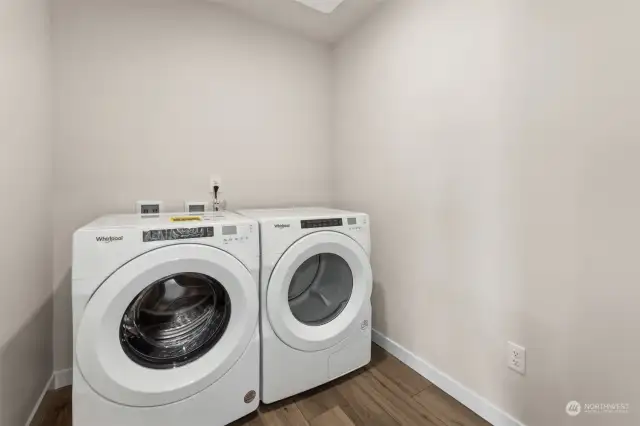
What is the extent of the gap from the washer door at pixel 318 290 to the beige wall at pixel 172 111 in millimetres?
662

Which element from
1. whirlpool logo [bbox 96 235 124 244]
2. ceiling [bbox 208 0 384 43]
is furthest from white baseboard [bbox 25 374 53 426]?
ceiling [bbox 208 0 384 43]

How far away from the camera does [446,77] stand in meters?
1.30

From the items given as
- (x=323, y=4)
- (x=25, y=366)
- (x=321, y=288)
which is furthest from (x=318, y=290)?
(x=323, y=4)

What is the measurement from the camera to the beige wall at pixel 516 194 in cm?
82

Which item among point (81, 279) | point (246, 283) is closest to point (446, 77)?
point (246, 283)

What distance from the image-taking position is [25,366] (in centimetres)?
107

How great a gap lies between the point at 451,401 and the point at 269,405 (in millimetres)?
805

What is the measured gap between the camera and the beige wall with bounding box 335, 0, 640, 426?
2.70 feet

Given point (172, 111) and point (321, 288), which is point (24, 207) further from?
point (321, 288)

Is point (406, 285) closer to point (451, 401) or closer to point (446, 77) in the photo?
point (451, 401)

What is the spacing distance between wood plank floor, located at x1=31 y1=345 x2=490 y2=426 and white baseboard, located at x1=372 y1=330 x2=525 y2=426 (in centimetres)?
3

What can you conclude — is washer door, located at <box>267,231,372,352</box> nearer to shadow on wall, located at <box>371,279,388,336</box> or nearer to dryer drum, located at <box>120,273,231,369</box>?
dryer drum, located at <box>120,273,231,369</box>

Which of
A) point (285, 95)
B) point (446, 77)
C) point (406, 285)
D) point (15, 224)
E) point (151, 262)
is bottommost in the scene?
point (406, 285)

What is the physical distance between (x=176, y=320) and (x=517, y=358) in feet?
4.40
